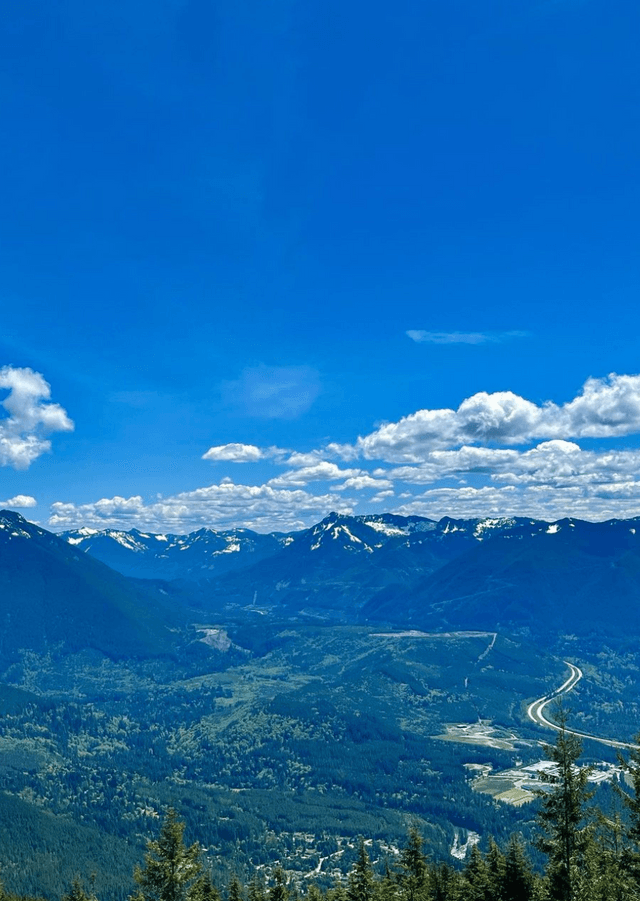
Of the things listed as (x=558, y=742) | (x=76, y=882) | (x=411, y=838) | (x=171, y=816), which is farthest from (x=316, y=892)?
(x=558, y=742)

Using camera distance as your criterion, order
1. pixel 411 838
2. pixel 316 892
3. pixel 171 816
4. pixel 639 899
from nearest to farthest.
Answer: pixel 639 899, pixel 171 816, pixel 411 838, pixel 316 892

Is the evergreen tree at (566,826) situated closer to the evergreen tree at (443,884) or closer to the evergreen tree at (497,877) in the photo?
the evergreen tree at (497,877)

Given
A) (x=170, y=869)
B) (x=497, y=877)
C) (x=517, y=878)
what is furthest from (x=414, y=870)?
(x=170, y=869)

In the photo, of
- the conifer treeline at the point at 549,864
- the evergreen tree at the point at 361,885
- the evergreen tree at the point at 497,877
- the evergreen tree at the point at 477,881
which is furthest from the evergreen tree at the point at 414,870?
the evergreen tree at the point at 497,877

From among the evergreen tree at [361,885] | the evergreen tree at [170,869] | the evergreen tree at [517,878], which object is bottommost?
the evergreen tree at [361,885]

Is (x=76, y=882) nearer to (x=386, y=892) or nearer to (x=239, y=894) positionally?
(x=239, y=894)

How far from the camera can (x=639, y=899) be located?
153 feet

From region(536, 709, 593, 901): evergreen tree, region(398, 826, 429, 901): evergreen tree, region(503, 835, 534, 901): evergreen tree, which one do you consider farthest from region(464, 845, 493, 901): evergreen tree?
region(536, 709, 593, 901): evergreen tree

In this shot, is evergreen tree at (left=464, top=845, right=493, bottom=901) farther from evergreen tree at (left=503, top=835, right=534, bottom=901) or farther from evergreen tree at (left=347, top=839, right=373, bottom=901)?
evergreen tree at (left=347, top=839, right=373, bottom=901)

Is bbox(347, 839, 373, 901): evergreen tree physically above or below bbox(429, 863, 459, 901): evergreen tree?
above

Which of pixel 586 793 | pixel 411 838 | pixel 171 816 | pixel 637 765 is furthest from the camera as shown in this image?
pixel 411 838

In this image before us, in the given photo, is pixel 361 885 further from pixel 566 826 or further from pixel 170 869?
pixel 566 826

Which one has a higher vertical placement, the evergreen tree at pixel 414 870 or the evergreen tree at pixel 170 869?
the evergreen tree at pixel 170 869

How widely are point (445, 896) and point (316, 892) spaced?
68.8ft
